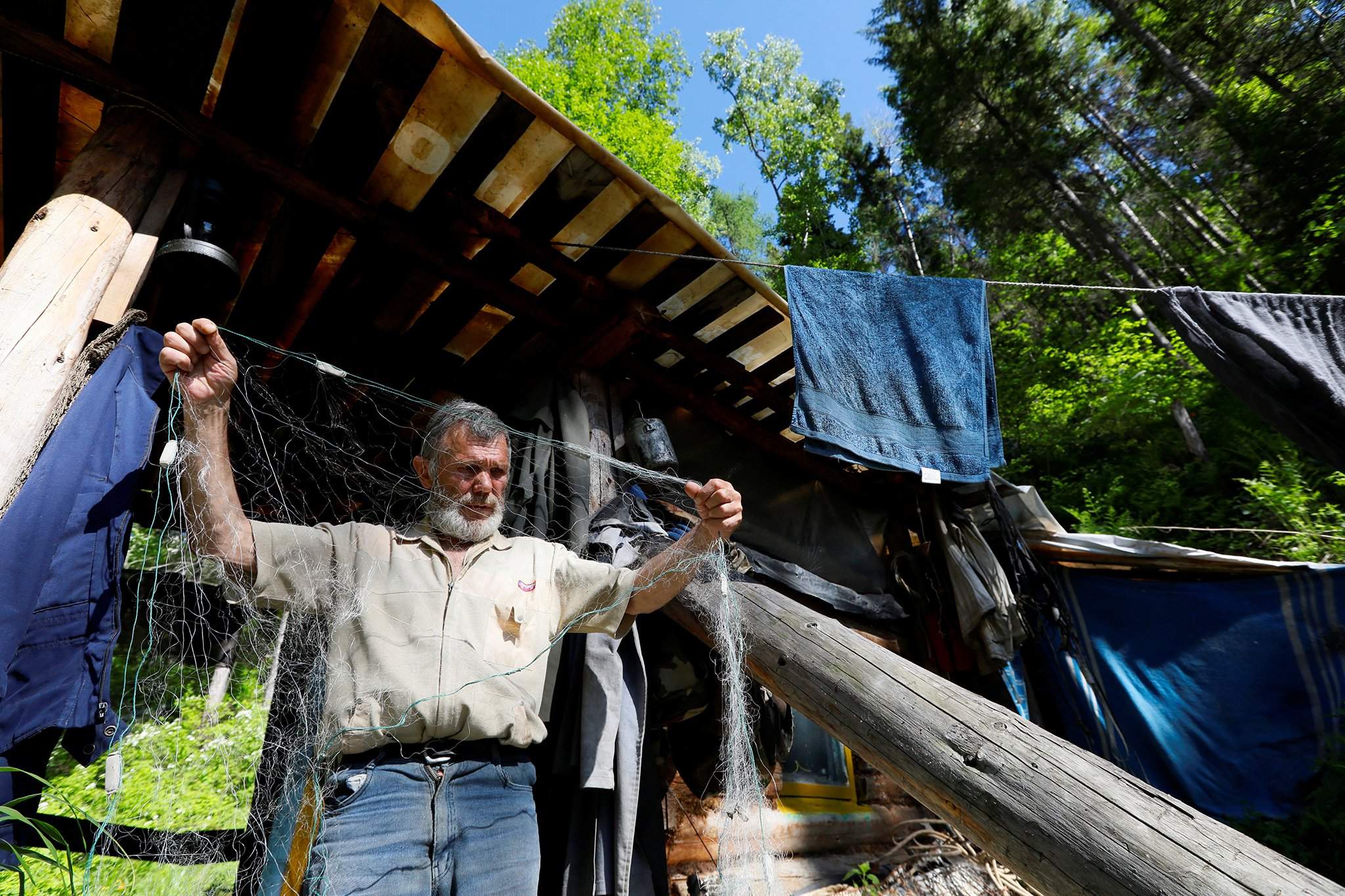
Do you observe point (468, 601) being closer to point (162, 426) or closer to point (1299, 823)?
point (162, 426)

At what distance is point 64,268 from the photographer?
6.82 feet

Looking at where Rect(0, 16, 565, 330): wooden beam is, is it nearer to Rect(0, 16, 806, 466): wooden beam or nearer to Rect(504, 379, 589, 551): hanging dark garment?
Rect(0, 16, 806, 466): wooden beam

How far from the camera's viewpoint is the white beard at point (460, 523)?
7.67ft

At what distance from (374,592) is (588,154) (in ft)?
6.34

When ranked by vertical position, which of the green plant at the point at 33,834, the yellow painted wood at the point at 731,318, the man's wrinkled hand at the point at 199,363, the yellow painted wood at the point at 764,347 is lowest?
the green plant at the point at 33,834

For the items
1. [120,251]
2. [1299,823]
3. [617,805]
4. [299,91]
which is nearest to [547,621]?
[617,805]

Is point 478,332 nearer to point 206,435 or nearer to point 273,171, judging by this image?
point 273,171

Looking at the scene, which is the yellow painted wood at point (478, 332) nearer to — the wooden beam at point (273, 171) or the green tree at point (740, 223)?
the wooden beam at point (273, 171)

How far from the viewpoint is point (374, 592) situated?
6.93ft

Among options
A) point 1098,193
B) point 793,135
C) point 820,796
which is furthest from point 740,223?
point 820,796

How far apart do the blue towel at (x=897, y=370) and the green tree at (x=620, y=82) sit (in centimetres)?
1257

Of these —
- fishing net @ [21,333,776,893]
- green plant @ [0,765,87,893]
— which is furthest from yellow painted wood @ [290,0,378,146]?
green plant @ [0,765,87,893]

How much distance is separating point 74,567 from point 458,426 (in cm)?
116

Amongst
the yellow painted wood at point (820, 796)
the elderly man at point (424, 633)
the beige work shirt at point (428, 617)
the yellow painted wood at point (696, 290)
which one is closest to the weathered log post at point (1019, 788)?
the elderly man at point (424, 633)
